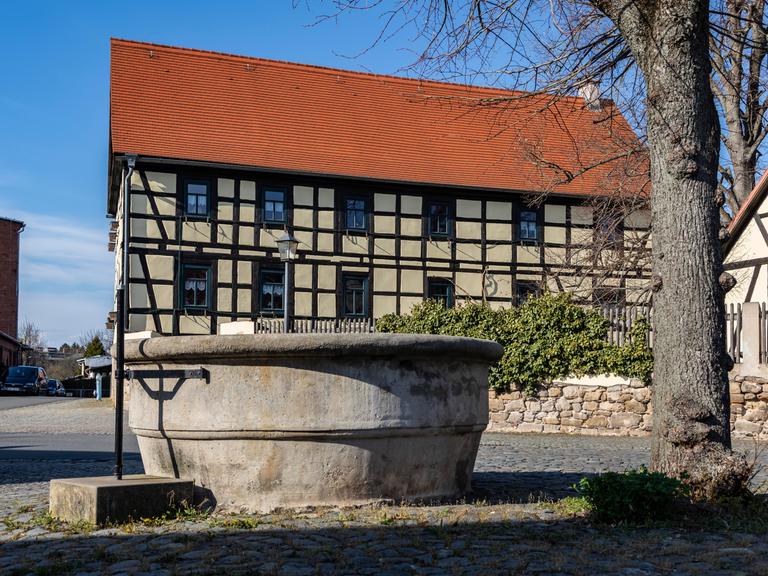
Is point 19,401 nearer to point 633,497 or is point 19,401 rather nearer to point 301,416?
point 301,416

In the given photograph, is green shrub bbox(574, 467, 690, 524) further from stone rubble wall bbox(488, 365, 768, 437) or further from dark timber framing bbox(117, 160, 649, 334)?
dark timber framing bbox(117, 160, 649, 334)

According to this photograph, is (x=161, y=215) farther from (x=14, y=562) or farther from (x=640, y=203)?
(x=14, y=562)

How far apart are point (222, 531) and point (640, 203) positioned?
14517 mm

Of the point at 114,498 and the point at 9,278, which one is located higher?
the point at 9,278

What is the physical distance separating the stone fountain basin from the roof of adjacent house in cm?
1406

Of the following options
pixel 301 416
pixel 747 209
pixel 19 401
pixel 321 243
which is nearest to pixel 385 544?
pixel 301 416

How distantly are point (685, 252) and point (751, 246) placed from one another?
46.8 ft

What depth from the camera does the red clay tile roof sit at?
25219 mm

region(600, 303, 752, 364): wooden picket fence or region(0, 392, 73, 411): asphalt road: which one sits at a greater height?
region(600, 303, 752, 364): wooden picket fence

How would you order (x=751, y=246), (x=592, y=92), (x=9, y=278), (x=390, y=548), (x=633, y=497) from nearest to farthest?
(x=390, y=548), (x=633, y=497), (x=592, y=92), (x=751, y=246), (x=9, y=278)

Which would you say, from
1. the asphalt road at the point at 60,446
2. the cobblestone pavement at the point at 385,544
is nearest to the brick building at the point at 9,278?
the asphalt road at the point at 60,446

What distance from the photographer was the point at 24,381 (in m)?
42.8

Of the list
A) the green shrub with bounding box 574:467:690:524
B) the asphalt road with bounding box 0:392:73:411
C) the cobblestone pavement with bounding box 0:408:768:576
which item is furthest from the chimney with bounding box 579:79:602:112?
the asphalt road with bounding box 0:392:73:411

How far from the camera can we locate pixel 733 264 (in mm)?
19547
